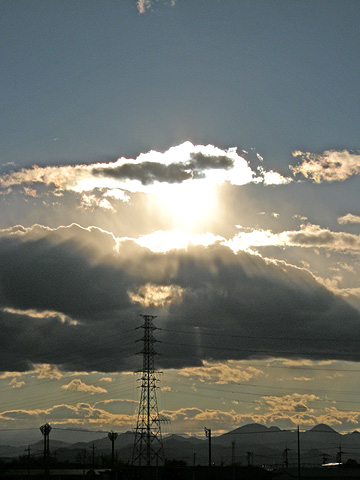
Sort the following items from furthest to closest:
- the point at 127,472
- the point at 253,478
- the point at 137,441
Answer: the point at 253,478, the point at 127,472, the point at 137,441

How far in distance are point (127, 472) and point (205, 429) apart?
2426 centimetres

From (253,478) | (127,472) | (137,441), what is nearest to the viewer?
(137,441)

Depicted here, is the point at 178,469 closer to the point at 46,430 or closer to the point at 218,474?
the point at 218,474

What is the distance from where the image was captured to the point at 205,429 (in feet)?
622

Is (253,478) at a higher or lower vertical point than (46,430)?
lower

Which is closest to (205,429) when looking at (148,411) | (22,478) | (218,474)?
(218,474)

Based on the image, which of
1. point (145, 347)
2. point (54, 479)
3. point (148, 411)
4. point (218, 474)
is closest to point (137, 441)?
point (148, 411)

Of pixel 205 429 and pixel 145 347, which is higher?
pixel 145 347

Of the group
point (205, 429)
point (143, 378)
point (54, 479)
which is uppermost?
point (143, 378)

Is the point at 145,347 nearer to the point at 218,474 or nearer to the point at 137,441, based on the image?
the point at 137,441

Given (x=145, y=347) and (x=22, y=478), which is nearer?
(x=145, y=347)

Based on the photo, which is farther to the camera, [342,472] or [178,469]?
[342,472]

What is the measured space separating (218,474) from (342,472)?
30651 mm

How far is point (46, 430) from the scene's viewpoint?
178m
